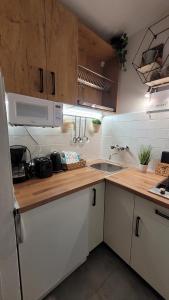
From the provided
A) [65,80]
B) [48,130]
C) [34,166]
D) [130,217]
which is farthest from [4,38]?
[130,217]

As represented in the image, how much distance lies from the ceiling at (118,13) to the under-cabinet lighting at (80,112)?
83 centimetres

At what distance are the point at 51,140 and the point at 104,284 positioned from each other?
4.53ft

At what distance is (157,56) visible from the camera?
127 centimetres

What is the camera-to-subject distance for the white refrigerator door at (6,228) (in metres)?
0.61

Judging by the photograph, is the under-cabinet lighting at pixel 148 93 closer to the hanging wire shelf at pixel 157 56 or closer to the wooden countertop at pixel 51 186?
the hanging wire shelf at pixel 157 56

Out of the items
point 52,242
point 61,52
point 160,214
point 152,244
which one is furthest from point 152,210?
point 61,52

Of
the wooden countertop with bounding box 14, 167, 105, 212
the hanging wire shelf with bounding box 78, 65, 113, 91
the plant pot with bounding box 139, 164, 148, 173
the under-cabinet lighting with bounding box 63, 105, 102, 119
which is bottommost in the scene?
the wooden countertop with bounding box 14, 167, 105, 212

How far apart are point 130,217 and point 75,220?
1.50 ft

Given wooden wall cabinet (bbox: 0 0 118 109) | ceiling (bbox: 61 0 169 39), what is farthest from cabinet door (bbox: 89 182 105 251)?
ceiling (bbox: 61 0 169 39)

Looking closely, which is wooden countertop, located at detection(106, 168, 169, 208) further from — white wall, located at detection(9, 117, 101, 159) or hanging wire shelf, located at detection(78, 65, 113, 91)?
hanging wire shelf, located at detection(78, 65, 113, 91)

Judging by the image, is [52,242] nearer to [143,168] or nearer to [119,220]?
[119,220]

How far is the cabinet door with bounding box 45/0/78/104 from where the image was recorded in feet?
Answer: 3.45

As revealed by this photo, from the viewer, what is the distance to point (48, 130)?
1.46 meters

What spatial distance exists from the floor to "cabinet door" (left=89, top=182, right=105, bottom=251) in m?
0.18
